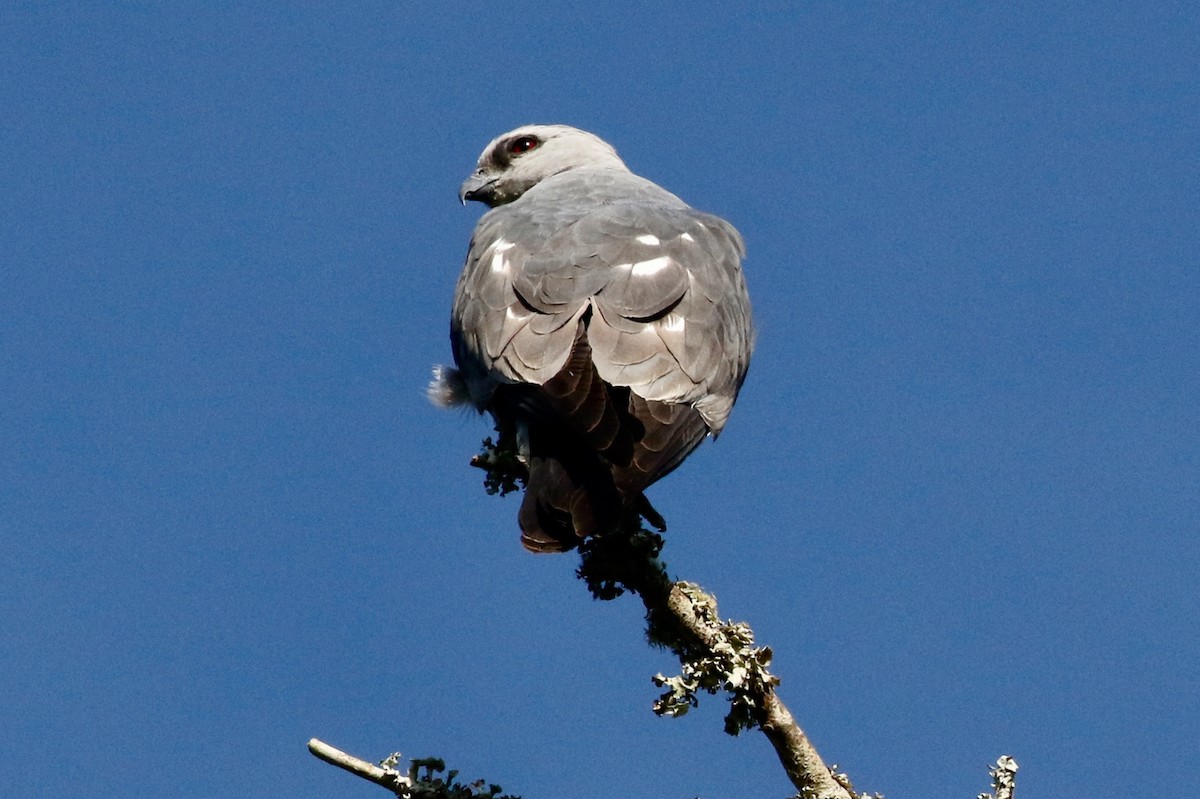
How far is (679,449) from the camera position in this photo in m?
5.52

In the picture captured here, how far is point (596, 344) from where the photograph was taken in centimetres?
560

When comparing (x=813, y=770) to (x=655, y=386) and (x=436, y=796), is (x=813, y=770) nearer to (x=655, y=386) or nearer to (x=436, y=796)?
(x=436, y=796)

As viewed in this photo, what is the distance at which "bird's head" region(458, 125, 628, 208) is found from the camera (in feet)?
29.8

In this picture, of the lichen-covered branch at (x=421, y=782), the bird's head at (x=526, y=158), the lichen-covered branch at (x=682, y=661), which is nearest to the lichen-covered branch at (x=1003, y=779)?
the lichen-covered branch at (x=682, y=661)

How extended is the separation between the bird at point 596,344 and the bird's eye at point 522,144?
2093 mm

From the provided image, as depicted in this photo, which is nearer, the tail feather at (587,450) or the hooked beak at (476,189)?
the tail feather at (587,450)

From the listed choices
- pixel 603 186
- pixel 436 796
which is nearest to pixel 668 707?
pixel 436 796

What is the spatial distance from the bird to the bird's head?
1800mm

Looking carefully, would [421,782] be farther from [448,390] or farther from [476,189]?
[476,189]

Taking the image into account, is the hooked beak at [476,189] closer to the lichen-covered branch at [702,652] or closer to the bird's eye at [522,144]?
the bird's eye at [522,144]

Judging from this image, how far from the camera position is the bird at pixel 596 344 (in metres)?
5.25

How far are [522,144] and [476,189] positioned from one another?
42 cm

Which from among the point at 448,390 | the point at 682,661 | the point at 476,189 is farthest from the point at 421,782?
the point at 476,189

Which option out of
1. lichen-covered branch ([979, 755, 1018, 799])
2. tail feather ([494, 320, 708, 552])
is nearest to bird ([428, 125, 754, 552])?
tail feather ([494, 320, 708, 552])
